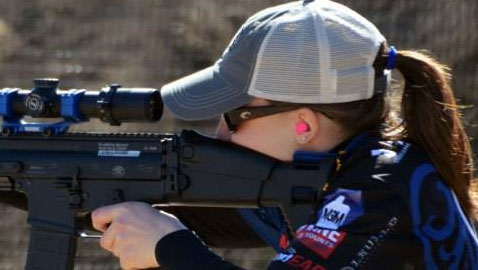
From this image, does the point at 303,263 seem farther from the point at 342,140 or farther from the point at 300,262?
the point at 342,140

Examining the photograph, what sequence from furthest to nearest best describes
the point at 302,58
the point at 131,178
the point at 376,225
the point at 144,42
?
1. the point at 144,42
2. the point at 131,178
3. the point at 302,58
4. the point at 376,225

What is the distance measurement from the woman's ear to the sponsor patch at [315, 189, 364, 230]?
0.54 feet

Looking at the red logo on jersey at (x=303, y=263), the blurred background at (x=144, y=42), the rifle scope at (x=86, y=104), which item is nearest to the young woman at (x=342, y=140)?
the red logo on jersey at (x=303, y=263)

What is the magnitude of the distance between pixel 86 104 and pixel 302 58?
574 mm

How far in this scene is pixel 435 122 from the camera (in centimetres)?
241

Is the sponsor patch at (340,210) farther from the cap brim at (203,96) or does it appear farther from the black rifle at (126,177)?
the cap brim at (203,96)

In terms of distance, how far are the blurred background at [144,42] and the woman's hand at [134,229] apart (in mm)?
2265

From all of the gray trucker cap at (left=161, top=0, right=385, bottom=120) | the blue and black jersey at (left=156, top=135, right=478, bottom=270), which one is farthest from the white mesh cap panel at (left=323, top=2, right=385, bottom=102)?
the blue and black jersey at (left=156, top=135, right=478, bottom=270)

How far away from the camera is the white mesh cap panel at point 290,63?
2.37m

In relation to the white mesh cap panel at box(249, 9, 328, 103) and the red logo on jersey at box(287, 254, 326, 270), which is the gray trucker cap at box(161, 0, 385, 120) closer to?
the white mesh cap panel at box(249, 9, 328, 103)

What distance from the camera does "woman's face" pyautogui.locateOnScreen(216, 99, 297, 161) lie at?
242 cm

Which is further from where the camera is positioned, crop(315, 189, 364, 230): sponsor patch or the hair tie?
the hair tie

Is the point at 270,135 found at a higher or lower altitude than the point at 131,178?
higher

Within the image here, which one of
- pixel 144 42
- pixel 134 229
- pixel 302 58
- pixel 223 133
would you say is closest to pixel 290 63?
pixel 302 58
